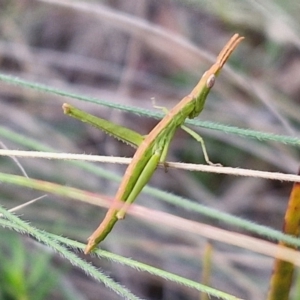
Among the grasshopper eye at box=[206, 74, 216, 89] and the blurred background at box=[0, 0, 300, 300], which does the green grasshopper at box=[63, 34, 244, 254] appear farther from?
the blurred background at box=[0, 0, 300, 300]

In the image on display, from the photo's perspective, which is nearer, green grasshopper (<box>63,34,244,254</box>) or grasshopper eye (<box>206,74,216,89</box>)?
green grasshopper (<box>63,34,244,254</box>)

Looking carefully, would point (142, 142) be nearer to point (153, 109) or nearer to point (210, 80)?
point (210, 80)

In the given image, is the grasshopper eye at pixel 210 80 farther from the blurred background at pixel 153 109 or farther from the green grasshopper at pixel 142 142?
the blurred background at pixel 153 109

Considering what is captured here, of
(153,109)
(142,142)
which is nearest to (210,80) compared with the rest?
(142,142)

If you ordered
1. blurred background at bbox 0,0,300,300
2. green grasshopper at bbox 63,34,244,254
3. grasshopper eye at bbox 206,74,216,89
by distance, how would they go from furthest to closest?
blurred background at bbox 0,0,300,300 → grasshopper eye at bbox 206,74,216,89 → green grasshopper at bbox 63,34,244,254

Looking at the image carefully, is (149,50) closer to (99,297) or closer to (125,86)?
(125,86)

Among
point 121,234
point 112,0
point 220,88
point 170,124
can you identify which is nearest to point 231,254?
point 121,234

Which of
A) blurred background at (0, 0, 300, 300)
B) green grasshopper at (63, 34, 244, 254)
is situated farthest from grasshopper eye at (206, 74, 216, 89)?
blurred background at (0, 0, 300, 300)
